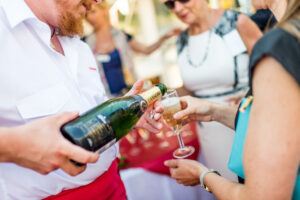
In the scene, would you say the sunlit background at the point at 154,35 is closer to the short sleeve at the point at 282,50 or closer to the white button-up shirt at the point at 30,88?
the white button-up shirt at the point at 30,88

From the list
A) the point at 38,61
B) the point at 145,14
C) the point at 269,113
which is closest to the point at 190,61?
the point at 38,61

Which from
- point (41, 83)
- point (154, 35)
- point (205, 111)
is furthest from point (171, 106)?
point (154, 35)

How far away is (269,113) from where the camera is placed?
0.65m

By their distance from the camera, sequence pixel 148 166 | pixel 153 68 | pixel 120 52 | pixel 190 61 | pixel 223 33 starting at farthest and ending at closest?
pixel 153 68, pixel 120 52, pixel 190 61, pixel 223 33, pixel 148 166

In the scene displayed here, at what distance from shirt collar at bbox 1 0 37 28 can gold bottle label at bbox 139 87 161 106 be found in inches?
23.5

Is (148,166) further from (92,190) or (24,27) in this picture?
(24,27)

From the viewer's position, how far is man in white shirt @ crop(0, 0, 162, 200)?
→ 0.98m

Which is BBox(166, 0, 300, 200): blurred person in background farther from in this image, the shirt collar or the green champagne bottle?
the shirt collar

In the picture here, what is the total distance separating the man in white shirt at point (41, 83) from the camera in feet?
3.21

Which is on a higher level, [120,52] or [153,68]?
[120,52]

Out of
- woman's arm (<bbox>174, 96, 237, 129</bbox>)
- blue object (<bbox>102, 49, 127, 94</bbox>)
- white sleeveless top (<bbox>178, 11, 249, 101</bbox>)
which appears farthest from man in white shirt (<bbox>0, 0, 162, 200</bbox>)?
blue object (<bbox>102, 49, 127, 94</bbox>)

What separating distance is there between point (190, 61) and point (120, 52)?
1413 millimetres

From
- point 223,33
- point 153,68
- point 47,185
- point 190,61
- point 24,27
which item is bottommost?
point 153,68

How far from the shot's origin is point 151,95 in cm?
117
